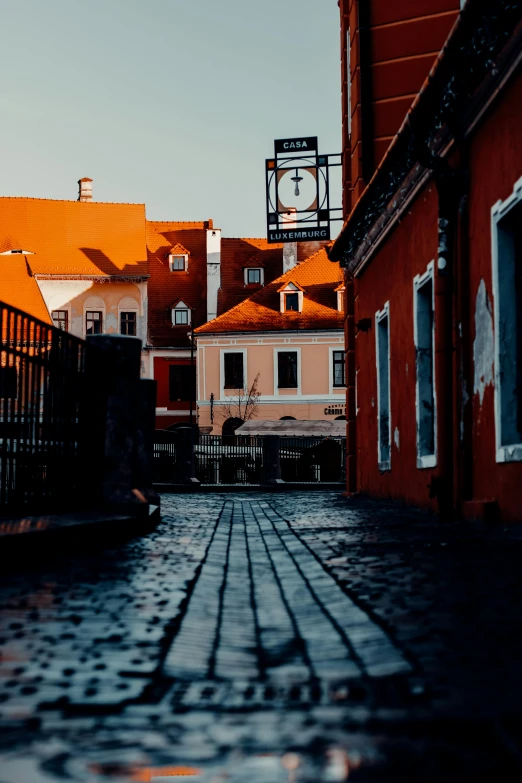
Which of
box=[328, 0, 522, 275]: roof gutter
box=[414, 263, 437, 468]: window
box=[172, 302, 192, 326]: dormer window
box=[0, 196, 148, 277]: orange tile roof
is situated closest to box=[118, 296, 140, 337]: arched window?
box=[0, 196, 148, 277]: orange tile roof

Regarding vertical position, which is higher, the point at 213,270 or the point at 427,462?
the point at 213,270

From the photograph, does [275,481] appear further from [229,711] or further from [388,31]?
[229,711]

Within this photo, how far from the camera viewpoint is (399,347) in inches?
529

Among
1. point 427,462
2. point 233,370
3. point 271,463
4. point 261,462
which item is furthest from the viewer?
point 233,370

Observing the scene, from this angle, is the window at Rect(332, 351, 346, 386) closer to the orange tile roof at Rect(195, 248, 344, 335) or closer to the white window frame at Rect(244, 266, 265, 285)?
the orange tile roof at Rect(195, 248, 344, 335)

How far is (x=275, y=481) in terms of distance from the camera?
25.6m

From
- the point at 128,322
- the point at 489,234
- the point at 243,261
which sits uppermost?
the point at 243,261

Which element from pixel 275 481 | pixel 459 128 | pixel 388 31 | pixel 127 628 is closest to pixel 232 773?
pixel 127 628

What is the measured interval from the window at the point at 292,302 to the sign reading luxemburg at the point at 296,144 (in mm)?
27836

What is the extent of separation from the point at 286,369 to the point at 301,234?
28175 millimetres

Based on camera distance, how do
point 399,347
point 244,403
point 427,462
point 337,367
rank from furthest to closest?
1. point 244,403
2. point 337,367
3. point 399,347
4. point 427,462

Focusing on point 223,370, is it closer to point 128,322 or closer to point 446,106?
point 128,322

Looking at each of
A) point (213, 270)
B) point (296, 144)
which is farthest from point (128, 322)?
point (296, 144)

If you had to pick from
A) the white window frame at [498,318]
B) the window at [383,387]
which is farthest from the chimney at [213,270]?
the white window frame at [498,318]
